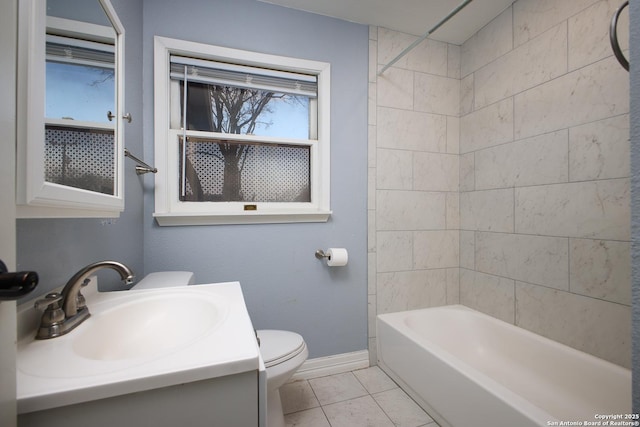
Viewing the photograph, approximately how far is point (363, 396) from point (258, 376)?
131cm

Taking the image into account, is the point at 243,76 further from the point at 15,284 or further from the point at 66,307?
the point at 15,284

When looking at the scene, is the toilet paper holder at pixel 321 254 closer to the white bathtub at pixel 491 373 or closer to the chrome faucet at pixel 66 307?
the white bathtub at pixel 491 373

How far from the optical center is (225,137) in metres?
1.59

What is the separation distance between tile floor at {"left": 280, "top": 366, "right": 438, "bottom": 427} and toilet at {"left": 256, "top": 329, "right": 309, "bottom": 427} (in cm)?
21

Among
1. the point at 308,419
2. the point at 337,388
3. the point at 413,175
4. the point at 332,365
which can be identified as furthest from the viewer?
the point at 413,175

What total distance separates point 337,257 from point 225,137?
1.02 m

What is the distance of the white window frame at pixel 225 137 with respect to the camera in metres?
1.45

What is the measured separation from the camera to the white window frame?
145 centimetres

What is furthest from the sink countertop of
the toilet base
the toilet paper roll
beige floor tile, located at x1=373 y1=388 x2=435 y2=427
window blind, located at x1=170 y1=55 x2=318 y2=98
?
window blind, located at x1=170 y1=55 x2=318 y2=98

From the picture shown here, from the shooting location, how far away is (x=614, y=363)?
122 centimetres

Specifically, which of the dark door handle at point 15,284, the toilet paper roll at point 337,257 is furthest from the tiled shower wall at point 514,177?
the dark door handle at point 15,284

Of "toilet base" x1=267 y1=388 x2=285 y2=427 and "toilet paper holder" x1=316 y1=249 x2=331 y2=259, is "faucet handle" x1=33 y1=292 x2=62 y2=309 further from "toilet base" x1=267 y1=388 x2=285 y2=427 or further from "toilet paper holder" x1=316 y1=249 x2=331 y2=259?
"toilet paper holder" x1=316 y1=249 x2=331 y2=259

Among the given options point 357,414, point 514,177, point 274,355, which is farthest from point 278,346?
point 514,177

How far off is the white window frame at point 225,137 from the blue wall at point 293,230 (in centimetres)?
5
